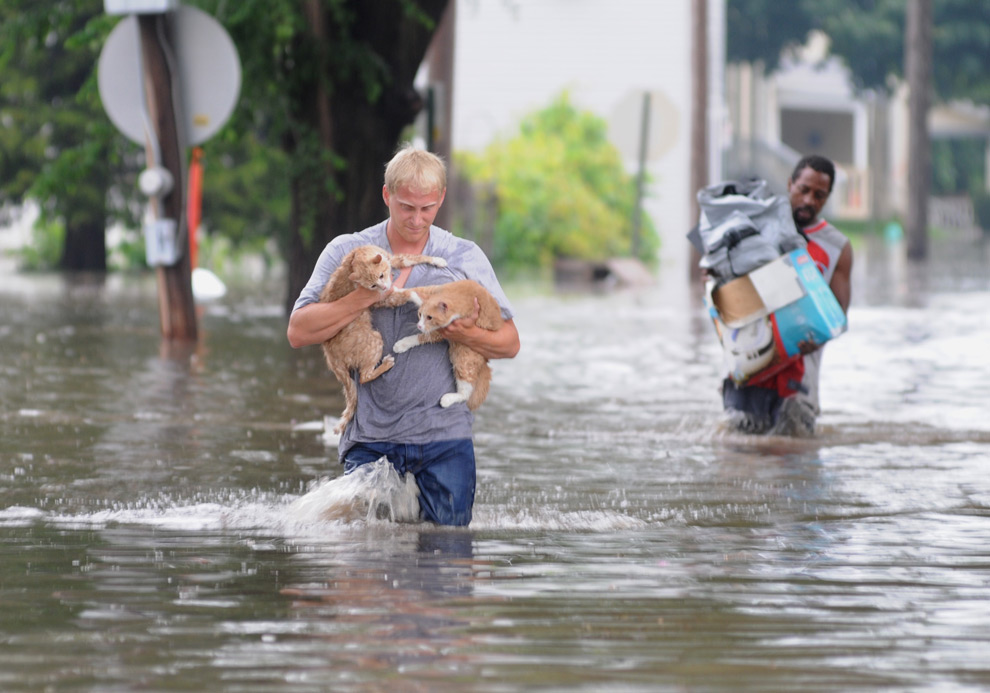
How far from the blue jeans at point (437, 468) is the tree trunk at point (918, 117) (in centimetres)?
3092

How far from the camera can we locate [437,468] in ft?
20.8

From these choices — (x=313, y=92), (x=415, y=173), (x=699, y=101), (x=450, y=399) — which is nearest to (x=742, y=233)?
(x=450, y=399)

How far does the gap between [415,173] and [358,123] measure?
35.5ft

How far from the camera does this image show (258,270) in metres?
36.4

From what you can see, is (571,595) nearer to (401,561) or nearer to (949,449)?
(401,561)

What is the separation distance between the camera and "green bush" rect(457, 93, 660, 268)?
34406mm

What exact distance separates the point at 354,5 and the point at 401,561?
1123cm

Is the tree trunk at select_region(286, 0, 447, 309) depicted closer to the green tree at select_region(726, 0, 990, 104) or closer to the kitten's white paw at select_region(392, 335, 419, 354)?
the kitten's white paw at select_region(392, 335, 419, 354)

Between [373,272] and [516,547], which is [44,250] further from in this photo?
[373,272]

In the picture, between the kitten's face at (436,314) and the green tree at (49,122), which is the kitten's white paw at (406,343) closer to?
the kitten's face at (436,314)

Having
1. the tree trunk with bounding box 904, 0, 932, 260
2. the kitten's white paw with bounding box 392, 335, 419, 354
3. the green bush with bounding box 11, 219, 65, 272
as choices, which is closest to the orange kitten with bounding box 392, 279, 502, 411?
the kitten's white paw with bounding box 392, 335, 419, 354

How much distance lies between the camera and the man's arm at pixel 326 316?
599 centimetres

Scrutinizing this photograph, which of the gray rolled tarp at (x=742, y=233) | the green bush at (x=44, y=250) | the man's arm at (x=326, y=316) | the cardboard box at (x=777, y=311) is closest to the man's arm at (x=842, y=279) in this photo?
the cardboard box at (x=777, y=311)

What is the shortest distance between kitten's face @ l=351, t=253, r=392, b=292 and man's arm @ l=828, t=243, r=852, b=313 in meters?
4.00
